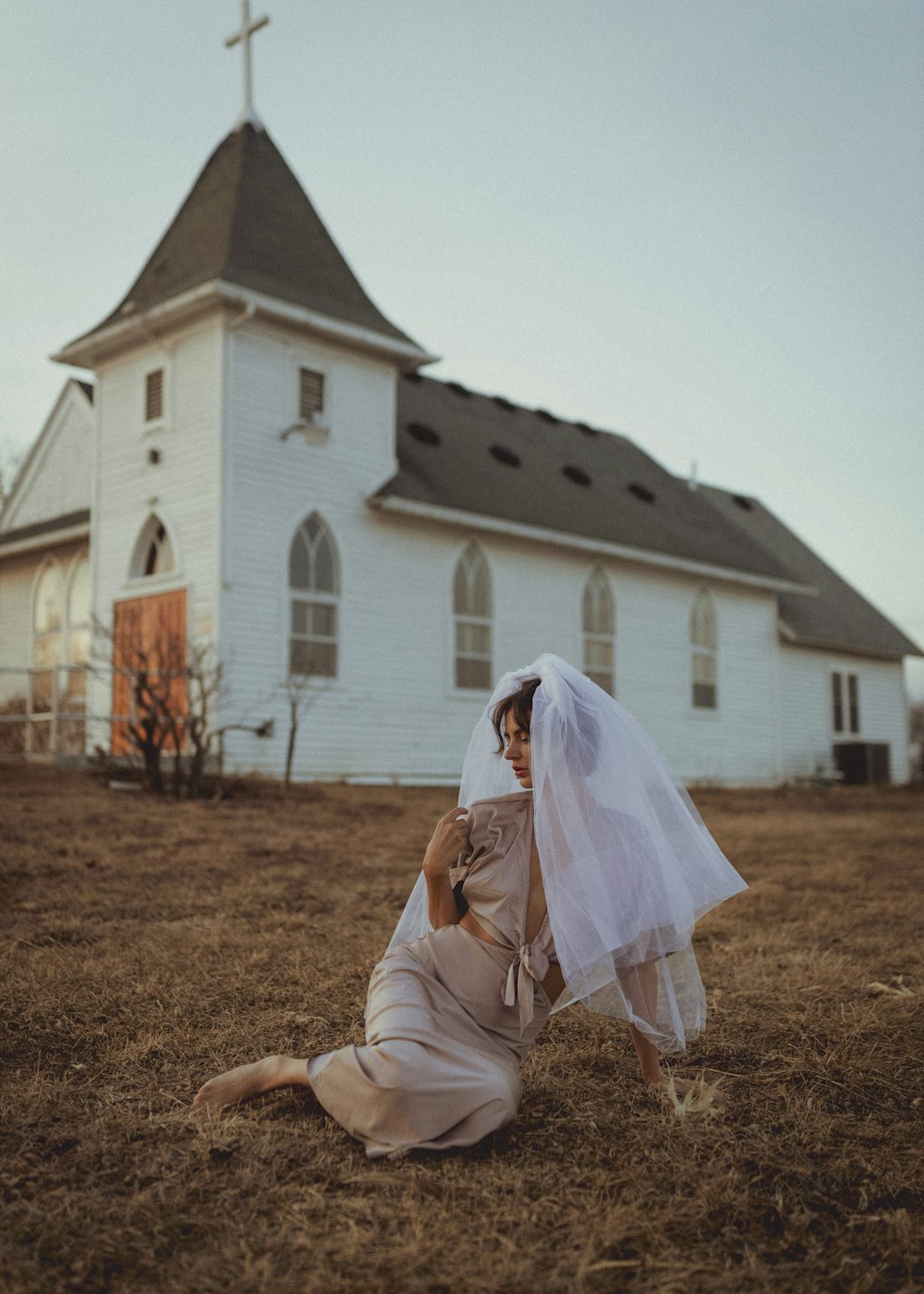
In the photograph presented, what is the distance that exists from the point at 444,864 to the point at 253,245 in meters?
14.5

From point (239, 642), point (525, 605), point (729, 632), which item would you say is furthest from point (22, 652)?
point (729, 632)

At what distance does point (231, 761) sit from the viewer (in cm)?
1439

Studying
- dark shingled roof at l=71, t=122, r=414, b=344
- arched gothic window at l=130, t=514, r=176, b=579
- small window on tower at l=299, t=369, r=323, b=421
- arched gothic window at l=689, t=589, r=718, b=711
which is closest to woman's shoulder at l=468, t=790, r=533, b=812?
dark shingled roof at l=71, t=122, r=414, b=344

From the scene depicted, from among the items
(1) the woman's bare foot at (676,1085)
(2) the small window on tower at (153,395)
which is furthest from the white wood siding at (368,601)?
(1) the woman's bare foot at (676,1085)

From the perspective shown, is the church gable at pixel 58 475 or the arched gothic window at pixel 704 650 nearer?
the church gable at pixel 58 475

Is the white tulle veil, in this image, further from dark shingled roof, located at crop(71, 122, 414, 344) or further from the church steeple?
dark shingled roof, located at crop(71, 122, 414, 344)

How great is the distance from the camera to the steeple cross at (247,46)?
17.3 m

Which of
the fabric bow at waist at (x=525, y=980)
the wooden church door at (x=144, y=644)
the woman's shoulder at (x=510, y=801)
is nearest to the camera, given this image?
the fabric bow at waist at (x=525, y=980)

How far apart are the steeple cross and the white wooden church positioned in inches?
6.0

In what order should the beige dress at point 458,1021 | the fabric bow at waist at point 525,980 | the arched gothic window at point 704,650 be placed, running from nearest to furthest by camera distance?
1. the beige dress at point 458,1021
2. the fabric bow at waist at point 525,980
3. the arched gothic window at point 704,650

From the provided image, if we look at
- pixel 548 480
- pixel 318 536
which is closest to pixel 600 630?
pixel 548 480

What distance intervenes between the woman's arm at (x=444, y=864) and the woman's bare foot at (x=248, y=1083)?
0.55 m

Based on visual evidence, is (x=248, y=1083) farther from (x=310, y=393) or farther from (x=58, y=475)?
(x=58, y=475)

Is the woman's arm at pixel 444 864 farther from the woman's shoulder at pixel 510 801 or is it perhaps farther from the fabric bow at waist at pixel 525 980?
the fabric bow at waist at pixel 525 980
